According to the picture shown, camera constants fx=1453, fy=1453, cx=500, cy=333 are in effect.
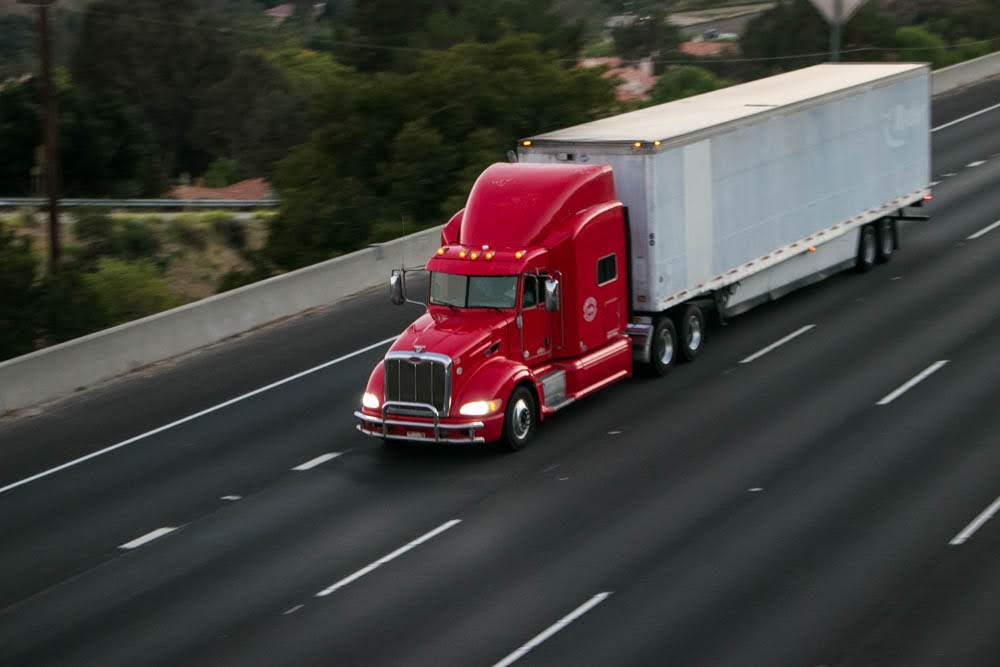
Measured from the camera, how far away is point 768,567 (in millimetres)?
15906

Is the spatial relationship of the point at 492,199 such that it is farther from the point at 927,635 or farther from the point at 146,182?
the point at 146,182

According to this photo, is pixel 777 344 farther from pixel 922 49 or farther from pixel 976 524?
pixel 922 49

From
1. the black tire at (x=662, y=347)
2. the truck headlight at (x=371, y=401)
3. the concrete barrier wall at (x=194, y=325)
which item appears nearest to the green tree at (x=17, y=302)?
the concrete barrier wall at (x=194, y=325)

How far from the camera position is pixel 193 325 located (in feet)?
93.5

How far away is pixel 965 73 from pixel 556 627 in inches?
1809

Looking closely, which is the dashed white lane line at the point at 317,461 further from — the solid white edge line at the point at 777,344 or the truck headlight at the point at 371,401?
the solid white edge line at the point at 777,344

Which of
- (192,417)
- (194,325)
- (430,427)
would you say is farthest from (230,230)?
(430,427)

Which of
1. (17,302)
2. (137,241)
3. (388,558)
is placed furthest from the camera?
(137,241)

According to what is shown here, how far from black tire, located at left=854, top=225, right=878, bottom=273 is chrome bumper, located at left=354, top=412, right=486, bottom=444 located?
44.2 feet

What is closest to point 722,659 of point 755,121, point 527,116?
point 755,121

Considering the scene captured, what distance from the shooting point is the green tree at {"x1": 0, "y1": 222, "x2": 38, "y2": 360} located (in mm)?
28422

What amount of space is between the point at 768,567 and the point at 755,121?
37.9 feet

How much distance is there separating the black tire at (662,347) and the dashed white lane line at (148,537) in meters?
8.54

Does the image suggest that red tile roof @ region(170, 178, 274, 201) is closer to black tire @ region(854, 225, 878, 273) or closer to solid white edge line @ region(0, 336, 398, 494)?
black tire @ region(854, 225, 878, 273)
